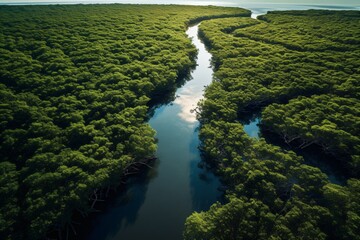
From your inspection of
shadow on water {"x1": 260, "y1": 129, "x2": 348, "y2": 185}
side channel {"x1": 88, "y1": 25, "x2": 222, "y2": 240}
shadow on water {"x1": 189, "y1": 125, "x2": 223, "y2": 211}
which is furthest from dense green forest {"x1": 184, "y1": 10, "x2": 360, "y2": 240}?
side channel {"x1": 88, "y1": 25, "x2": 222, "y2": 240}

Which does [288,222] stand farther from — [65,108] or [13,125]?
[13,125]

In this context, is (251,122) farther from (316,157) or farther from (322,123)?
(316,157)

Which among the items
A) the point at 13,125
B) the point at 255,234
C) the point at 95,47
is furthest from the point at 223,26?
the point at 255,234

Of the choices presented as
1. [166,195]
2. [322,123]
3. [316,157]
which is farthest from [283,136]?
[166,195]

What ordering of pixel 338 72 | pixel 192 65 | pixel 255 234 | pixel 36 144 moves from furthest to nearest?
pixel 192 65, pixel 338 72, pixel 36 144, pixel 255 234

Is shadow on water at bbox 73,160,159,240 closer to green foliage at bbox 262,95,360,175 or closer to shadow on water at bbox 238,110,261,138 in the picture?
shadow on water at bbox 238,110,261,138

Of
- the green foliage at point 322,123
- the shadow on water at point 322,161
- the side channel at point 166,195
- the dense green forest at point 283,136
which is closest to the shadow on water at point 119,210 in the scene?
the side channel at point 166,195

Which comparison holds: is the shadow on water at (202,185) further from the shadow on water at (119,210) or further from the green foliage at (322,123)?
the green foliage at (322,123)
